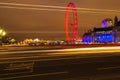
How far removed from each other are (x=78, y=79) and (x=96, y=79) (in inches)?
33.1

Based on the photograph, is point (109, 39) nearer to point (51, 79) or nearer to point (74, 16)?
point (74, 16)

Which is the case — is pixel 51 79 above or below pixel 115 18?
below

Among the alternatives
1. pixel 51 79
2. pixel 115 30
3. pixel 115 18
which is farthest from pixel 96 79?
pixel 115 18

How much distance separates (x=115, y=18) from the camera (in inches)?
7805

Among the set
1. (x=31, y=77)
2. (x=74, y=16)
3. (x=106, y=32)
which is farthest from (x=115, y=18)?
(x=31, y=77)

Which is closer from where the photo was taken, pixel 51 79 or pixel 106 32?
pixel 51 79

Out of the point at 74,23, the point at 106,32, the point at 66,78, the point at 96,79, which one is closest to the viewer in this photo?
the point at 96,79

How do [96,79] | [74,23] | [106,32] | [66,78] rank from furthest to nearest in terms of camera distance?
1. [106,32]
2. [74,23]
3. [66,78]
4. [96,79]

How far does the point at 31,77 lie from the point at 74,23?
323 feet

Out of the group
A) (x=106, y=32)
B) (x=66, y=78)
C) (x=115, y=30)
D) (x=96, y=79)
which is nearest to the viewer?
(x=96, y=79)

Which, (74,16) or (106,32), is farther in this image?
(106,32)

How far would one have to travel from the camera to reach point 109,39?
7190 inches

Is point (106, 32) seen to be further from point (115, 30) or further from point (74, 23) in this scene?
point (74, 23)

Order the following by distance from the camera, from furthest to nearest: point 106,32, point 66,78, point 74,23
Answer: point 106,32
point 74,23
point 66,78
